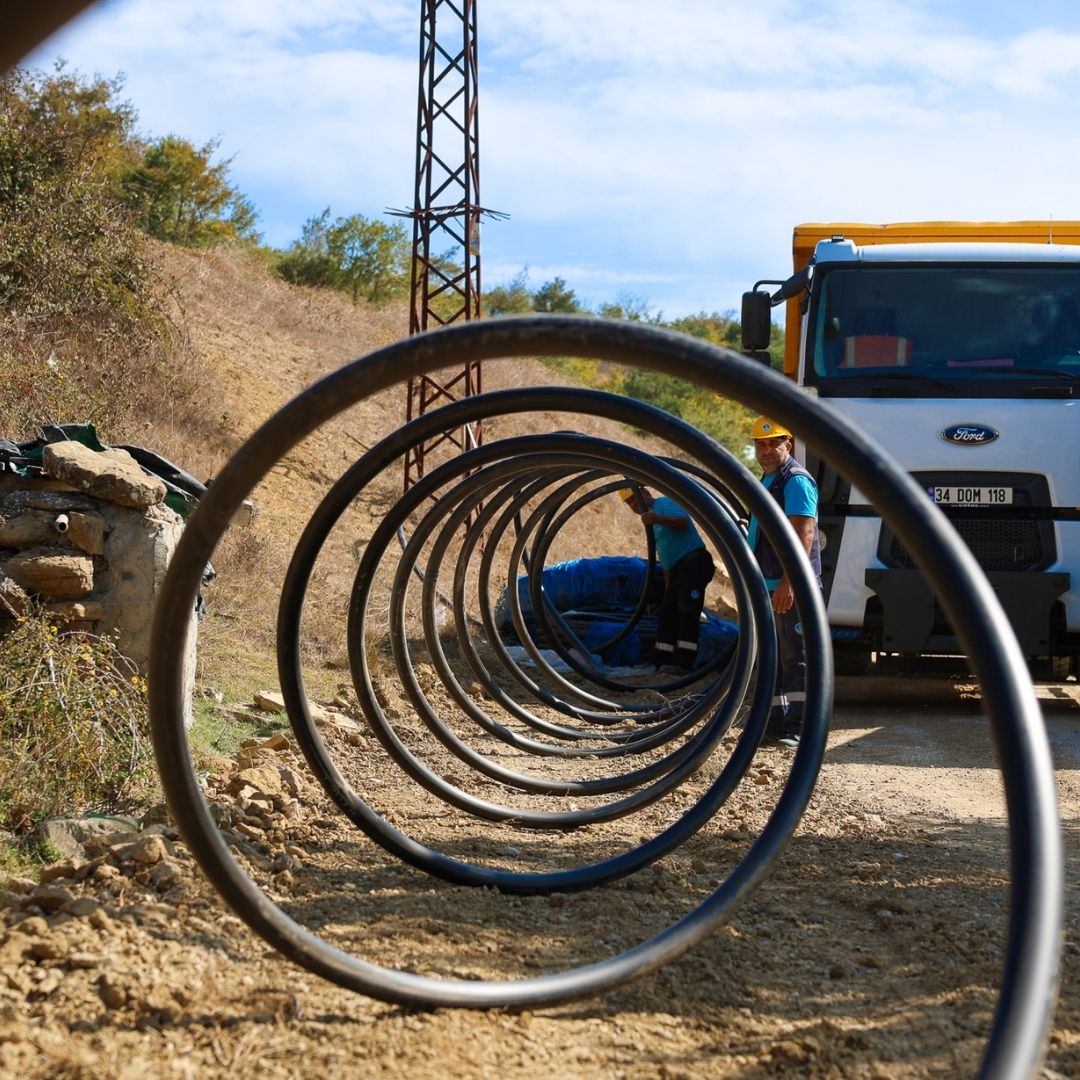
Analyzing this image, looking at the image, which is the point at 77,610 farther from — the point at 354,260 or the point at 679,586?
the point at 354,260

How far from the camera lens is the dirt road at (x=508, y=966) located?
270 centimetres

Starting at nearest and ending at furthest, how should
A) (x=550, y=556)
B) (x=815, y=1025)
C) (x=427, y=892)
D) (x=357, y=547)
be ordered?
(x=815, y=1025), (x=427, y=892), (x=357, y=547), (x=550, y=556)

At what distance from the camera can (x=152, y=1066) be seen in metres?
2.53

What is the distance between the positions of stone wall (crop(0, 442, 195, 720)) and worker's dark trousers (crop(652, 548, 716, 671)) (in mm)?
4984

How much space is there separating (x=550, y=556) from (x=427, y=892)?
14227 mm

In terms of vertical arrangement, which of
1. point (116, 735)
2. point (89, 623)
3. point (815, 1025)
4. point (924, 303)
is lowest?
point (815, 1025)

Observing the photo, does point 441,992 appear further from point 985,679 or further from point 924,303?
point 924,303

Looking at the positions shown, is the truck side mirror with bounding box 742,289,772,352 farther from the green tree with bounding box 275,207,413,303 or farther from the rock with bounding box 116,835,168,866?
the green tree with bounding box 275,207,413,303

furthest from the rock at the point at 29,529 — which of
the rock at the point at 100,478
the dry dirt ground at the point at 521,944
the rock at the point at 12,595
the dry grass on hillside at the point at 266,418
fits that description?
the dry grass on hillside at the point at 266,418

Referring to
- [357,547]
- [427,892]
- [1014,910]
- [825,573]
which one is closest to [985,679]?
[1014,910]

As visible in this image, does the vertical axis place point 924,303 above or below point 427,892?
above

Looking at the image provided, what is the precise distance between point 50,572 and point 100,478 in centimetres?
53

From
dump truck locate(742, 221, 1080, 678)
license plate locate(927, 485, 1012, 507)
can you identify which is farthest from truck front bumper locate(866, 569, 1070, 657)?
license plate locate(927, 485, 1012, 507)

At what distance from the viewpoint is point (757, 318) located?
8055 millimetres
